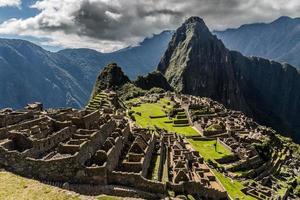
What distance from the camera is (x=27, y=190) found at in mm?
28359

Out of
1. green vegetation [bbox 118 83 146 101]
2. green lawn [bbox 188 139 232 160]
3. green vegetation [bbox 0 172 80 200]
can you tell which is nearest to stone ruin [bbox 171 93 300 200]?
green lawn [bbox 188 139 232 160]

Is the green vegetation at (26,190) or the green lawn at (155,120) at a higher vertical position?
the green vegetation at (26,190)

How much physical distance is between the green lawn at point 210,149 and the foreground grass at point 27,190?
42.6m

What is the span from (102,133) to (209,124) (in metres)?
58.4

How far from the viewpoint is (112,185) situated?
108 ft

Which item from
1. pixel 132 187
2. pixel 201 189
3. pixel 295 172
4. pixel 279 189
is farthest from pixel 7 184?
pixel 295 172

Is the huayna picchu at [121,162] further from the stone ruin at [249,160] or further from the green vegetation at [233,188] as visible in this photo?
the stone ruin at [249,160]

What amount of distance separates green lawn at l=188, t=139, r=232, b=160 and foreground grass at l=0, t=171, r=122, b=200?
42.6 meters

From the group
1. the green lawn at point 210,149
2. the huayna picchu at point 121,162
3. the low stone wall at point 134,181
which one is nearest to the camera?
A: the huayna picchu at point 121,162

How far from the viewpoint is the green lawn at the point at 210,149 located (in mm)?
72375

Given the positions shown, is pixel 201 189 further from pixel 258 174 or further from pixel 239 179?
pixel 258 174

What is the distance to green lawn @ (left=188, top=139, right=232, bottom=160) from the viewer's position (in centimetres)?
7238

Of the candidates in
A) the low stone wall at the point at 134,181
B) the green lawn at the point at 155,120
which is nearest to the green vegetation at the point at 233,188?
the low stone wall at the point at 134,181

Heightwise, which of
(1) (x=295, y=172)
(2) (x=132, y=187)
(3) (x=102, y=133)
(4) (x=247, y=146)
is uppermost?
(3) (x=102, y=133)
